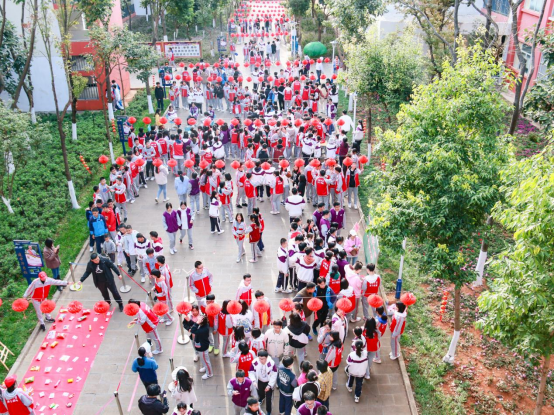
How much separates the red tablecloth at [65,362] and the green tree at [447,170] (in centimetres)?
630

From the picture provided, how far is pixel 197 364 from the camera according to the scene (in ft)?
32.1

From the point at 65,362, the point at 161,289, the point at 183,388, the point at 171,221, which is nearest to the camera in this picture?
the point at 183,388

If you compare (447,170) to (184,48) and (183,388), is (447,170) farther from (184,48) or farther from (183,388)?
(184,48)

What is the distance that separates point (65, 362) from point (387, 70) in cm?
1271

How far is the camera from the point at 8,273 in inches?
493

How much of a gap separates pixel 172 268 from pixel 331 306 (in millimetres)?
4669

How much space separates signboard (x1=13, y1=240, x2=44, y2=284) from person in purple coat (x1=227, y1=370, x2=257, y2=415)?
638cm

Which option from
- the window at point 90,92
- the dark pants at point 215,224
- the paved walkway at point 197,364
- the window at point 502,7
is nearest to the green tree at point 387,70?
the paved walkway at point 197,364

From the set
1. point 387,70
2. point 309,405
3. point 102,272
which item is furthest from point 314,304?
point 387,70

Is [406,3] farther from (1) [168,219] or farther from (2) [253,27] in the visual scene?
(2) [253,27]

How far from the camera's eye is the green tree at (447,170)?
834cm

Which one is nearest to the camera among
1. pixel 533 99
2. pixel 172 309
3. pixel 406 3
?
pixel 172 309

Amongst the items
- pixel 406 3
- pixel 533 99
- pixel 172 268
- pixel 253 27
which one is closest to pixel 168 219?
pixel 172 268

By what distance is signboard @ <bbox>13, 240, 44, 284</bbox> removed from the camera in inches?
451
